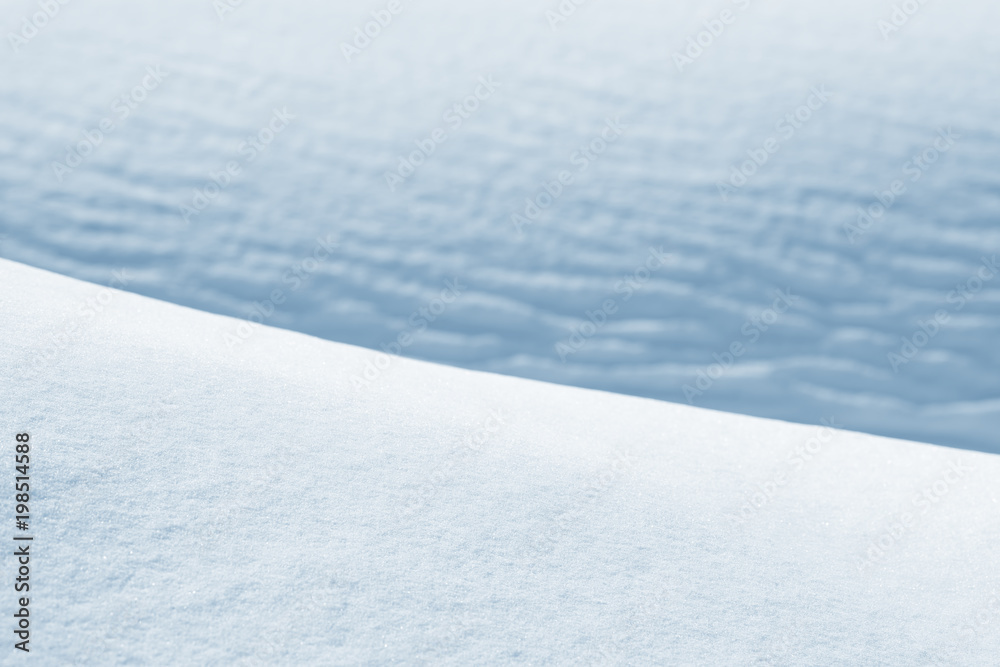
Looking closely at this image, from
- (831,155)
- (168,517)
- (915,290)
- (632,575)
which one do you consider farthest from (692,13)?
(168,517)

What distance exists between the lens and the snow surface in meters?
3.66

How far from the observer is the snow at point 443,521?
229 cm

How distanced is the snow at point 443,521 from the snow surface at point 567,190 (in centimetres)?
43

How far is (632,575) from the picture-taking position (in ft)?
8.29

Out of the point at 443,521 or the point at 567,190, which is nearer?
the point at 443,521

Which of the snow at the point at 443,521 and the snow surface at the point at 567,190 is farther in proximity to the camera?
the snow surface at the point at 567,190

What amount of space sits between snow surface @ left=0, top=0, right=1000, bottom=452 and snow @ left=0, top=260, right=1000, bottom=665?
0.43 meters

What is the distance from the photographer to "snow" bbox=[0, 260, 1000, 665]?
2.29m

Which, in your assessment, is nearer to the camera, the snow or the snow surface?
the snow

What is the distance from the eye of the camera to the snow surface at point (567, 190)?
3662mm

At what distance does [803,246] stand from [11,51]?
4.15m

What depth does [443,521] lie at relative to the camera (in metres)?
2.62

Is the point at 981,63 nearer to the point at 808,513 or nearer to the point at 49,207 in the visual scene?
the point at 808,513

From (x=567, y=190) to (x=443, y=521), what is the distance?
2009 millimetres
